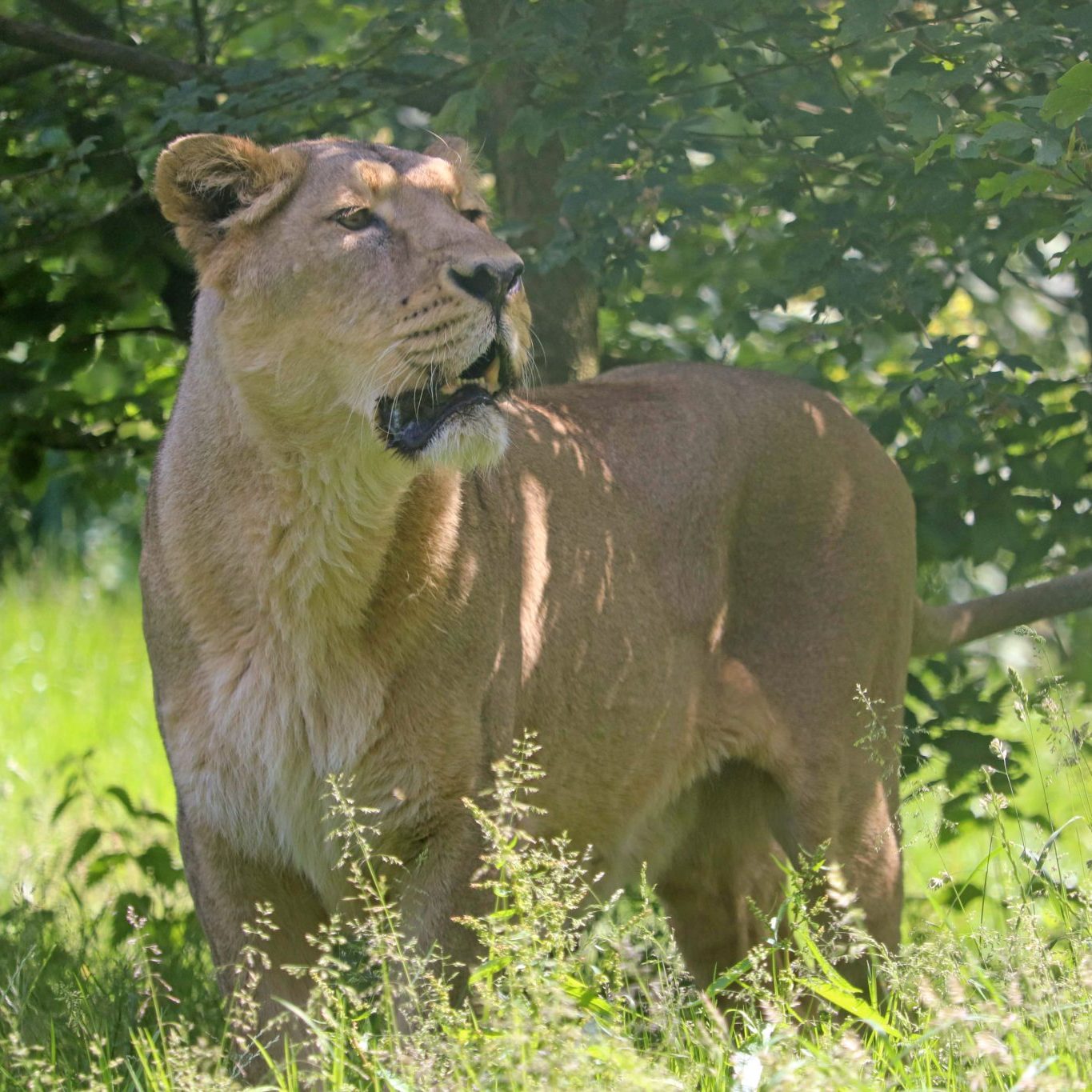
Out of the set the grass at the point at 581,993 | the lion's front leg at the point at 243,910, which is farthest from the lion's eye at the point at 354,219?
the lion's front leg at the point at 243,910

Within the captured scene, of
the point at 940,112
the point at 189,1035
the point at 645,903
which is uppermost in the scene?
the point at 940,112

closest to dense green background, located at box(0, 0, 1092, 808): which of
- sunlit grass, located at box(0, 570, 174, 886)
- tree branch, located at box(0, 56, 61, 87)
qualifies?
tree branch, located at box(0, 56, 61, 87)

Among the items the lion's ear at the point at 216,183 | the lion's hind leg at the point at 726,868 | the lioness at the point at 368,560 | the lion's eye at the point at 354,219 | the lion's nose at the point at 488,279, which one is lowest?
the lion's hind leg at the point at 726,868

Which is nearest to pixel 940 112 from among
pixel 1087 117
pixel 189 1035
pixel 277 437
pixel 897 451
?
pixel 1087 117

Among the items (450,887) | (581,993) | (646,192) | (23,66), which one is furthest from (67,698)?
(581,993)

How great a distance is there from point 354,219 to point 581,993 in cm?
173

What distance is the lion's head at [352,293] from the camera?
3.52m

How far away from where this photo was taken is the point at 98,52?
5.02 metres

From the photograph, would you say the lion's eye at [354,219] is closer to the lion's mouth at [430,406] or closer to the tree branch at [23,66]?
the lion's mouth at [430,406]

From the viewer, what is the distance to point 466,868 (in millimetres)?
3619

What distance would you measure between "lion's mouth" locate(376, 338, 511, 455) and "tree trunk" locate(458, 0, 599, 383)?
5.11 ft

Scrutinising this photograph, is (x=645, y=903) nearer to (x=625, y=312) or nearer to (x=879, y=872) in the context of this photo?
(x=879, y=872)

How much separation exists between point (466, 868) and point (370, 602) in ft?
2.02

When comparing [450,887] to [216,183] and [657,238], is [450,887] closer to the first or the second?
[216,183]
